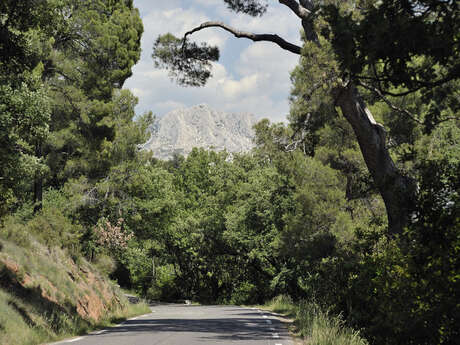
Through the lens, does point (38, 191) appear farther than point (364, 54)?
Yes

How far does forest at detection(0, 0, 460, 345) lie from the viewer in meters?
5.68

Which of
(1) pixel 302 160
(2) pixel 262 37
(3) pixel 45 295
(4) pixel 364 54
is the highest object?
(2) pixel 262 37

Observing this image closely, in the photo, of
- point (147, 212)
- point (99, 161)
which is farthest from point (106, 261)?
point (147, 212)

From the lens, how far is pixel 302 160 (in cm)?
2198

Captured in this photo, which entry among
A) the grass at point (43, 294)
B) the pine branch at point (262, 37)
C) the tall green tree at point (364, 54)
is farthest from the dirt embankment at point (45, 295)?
the pine branch at point (262, 37)

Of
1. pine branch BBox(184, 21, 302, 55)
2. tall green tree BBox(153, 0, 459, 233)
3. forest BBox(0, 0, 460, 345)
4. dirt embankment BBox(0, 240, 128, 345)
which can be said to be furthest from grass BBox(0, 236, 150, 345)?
pine branch BBox(184, 21, 302, 55)

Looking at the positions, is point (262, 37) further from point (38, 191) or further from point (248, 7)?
point (38, 191)

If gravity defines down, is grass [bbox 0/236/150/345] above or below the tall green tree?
below

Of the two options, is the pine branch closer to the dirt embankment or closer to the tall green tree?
the tall green tree

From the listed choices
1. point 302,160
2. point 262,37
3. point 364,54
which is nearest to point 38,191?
point 302,160

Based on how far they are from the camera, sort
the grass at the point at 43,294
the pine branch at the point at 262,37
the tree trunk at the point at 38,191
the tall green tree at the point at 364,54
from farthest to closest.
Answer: the tree trunk at the point at 38,191, the pine branch at the point at 262,37, the grass at the point at 43,294, the tall green tree at the point at 364,54

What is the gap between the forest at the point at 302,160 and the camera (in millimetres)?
5676

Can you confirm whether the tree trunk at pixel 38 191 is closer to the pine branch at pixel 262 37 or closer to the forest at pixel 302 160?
the forest at pixel 302 160

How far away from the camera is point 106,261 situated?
23.8 metres
